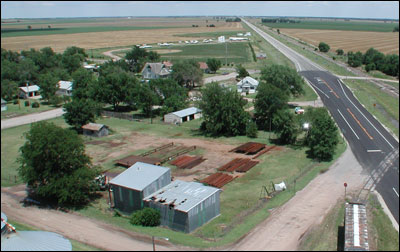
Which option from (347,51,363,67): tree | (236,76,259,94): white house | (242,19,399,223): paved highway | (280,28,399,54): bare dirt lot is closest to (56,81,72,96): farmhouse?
(236,76,259,94): white house

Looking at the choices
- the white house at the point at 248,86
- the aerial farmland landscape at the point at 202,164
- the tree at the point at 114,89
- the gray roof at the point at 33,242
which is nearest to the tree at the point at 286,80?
the aerial farmland landscape at the point at 202,164

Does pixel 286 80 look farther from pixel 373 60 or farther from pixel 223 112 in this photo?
pixel 223 112

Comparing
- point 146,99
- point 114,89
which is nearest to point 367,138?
point 146,99

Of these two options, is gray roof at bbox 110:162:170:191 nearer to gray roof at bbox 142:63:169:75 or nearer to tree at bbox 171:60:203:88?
tree at bbox 171:60:203:88

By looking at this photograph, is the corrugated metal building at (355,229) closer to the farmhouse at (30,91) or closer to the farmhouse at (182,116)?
the farmhouse at (182,116)

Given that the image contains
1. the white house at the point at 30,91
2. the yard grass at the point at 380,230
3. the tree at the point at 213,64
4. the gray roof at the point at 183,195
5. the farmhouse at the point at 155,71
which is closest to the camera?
the yard grass at the point at 380,230

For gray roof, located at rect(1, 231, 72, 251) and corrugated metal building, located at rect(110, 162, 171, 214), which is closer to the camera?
gray roof, located at rect(1, 231, 72, 251)
